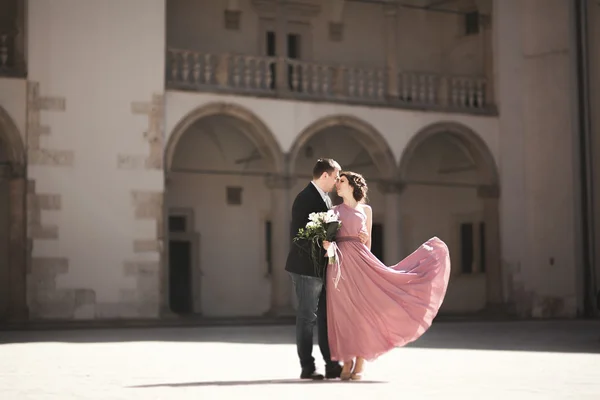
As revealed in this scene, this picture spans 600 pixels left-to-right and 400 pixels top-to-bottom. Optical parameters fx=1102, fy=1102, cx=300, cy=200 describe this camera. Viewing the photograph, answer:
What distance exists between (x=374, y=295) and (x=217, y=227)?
16607 millimetres

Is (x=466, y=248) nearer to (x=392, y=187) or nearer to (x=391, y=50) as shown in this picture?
(x=392, y=187)

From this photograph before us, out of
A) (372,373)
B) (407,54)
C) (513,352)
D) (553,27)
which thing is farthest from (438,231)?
(372,373)

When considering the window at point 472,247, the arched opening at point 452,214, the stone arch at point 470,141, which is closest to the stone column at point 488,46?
the stone arch at point 470,141

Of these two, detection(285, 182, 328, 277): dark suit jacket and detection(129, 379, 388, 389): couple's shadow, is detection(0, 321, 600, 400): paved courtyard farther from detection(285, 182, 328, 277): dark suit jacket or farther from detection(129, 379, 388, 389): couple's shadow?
detection(285, 182, 328, 277): dark suit jacket

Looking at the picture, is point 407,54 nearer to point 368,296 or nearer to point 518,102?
point 518,102

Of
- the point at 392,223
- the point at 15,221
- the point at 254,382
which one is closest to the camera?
the point at 254,382

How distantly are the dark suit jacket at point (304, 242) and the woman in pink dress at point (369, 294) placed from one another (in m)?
0.13

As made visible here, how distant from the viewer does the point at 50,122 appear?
19828mm

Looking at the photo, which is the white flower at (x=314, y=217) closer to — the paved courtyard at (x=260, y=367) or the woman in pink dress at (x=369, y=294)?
the woman in pink dress at (x=369, y=294)

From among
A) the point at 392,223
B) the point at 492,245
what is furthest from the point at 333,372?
the point at 492,245

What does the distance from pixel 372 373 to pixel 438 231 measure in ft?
61.5

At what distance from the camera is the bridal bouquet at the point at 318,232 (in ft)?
28.3

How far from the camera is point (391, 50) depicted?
23.7 meters

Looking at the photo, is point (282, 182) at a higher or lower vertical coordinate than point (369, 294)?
higher
